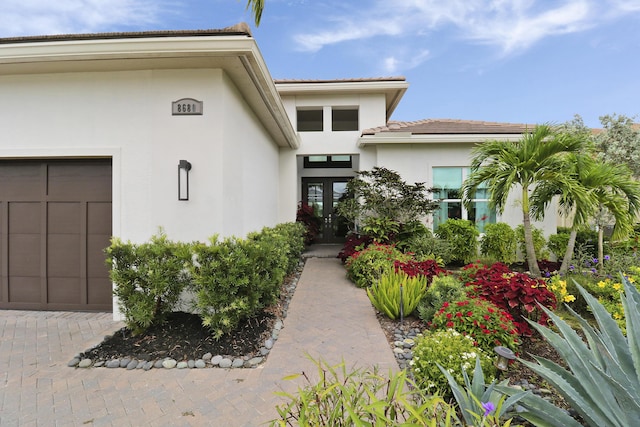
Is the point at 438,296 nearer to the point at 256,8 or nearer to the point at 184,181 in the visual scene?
the point at 184,181

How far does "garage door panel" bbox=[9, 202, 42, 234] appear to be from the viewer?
15.1ft

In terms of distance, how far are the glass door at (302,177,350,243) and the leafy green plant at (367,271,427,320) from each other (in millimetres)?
7757

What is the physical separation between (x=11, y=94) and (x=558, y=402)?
780 cm

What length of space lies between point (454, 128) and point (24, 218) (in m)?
10.9

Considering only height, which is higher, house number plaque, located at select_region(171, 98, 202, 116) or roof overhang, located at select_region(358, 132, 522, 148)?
roof overhang, located at select_region(358, 132, 522, 148)

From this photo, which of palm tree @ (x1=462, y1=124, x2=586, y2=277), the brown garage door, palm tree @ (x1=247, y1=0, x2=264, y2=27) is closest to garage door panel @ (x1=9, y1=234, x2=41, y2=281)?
the brown garage door

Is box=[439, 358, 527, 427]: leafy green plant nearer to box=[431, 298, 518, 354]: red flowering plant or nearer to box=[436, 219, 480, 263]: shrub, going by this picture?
box=[431, 298, 518, 354]: red flowering plant

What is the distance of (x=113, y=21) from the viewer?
6.03m

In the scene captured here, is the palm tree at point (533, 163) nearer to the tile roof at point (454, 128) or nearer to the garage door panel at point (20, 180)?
the tile roof at point (454, 128)

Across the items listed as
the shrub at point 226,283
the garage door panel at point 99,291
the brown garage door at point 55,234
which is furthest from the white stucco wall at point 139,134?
the garage door panel at point 99,291

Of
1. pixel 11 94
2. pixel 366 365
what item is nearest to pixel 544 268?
pixel 366 365

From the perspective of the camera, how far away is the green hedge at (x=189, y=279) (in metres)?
3.45

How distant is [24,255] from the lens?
4.61m

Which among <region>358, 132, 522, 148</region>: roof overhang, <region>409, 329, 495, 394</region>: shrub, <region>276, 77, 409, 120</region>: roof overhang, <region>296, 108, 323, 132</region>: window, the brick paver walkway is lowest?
Result: the brick paver walkway
